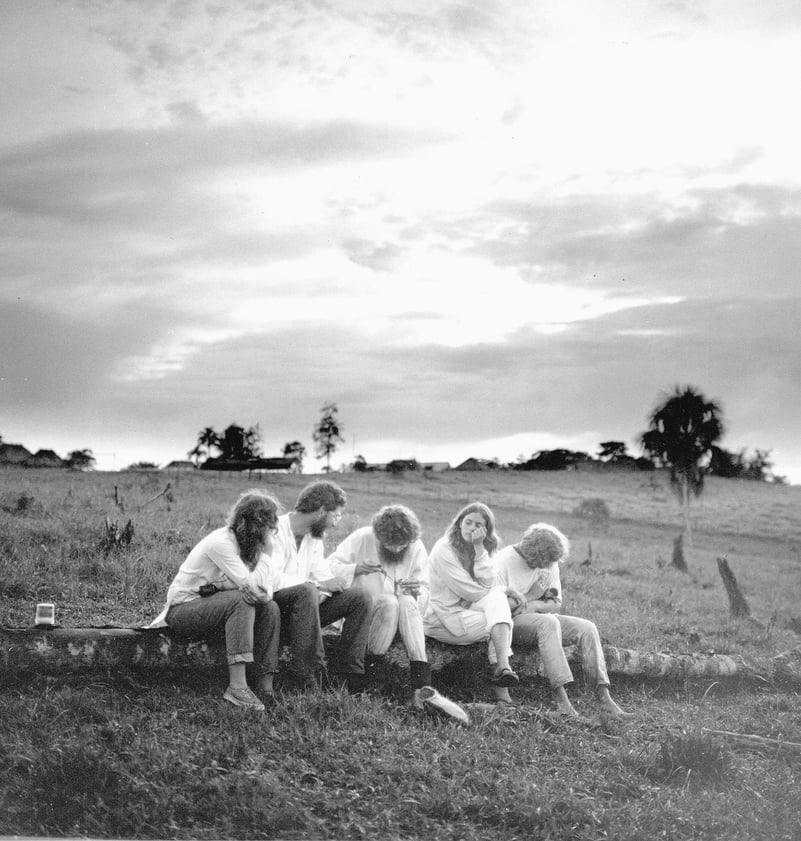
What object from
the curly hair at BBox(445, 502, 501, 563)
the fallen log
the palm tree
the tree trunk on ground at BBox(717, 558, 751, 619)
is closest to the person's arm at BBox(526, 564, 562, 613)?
the fallen log

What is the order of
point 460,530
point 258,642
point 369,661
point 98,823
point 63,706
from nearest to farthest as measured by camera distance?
point 98,823, point 63,706, point 258,642, point 369,661, point 460,530

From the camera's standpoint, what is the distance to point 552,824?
14.5 ft

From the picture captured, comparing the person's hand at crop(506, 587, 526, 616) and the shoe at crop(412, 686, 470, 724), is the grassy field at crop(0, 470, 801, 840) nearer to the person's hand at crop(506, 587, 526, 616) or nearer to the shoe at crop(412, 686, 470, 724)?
Answer: the shoe at crop(412, 686, 470, 724)

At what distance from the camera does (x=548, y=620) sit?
653cm

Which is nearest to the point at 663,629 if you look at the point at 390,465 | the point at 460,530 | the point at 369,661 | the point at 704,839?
the point at 460,530

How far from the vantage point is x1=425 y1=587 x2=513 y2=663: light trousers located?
637 centimetres

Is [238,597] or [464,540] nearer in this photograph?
[238,597]

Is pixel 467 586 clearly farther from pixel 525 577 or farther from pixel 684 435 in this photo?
pixel 684 435

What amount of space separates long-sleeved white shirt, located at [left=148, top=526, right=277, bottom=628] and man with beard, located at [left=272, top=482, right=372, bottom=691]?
0.20m

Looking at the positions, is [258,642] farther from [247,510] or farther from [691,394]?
[691,394]

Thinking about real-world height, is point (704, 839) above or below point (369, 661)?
below

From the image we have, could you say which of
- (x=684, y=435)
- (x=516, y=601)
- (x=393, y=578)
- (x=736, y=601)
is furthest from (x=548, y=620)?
(x=684, y=435)

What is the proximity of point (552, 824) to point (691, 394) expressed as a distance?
33665 millimetres

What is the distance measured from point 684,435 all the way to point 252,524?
106 ft
